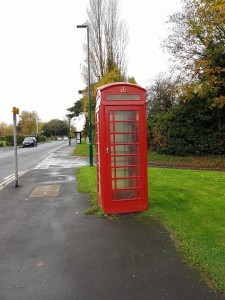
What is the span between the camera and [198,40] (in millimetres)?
22719

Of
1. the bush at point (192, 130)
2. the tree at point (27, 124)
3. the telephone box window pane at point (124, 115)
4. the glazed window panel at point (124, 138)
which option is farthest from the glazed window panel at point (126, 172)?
A: the tree at point (27, 124)

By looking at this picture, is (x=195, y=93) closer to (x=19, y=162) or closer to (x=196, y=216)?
(x=19, y=162)

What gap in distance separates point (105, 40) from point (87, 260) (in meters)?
32.3

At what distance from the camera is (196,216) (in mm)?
Answer: 6348

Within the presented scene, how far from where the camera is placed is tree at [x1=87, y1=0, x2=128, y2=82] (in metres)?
33.9

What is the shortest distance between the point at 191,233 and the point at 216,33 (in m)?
18.6

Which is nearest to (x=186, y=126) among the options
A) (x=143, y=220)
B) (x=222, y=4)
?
A: (x=222, y=4)

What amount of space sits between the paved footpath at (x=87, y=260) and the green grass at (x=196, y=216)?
0.63ft

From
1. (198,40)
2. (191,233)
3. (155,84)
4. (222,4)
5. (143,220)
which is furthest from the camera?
(155,84)

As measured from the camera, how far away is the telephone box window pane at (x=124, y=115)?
21.6 ft

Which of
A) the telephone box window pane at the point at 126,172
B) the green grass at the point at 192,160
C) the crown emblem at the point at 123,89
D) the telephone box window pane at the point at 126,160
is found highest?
the crown emblem at the point at 123,89

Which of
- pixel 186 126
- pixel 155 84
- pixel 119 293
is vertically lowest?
pixel 119 293

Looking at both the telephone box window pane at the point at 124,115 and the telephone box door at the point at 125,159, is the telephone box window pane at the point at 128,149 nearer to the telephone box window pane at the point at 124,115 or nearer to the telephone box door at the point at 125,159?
the telephone box door at the point at 125,159

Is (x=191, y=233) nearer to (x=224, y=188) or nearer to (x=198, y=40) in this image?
(x=224, y=188)
